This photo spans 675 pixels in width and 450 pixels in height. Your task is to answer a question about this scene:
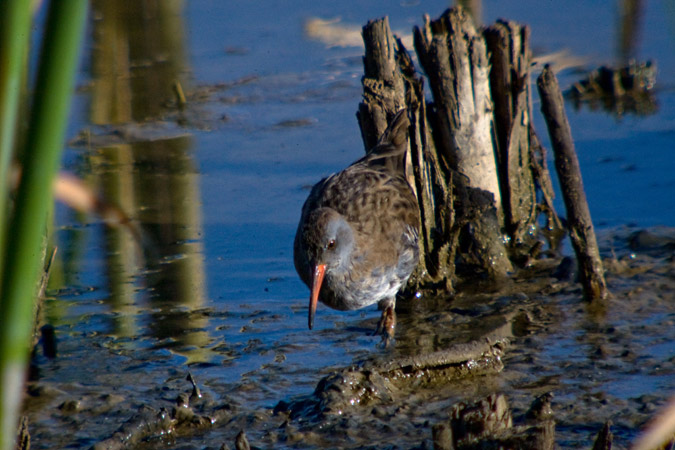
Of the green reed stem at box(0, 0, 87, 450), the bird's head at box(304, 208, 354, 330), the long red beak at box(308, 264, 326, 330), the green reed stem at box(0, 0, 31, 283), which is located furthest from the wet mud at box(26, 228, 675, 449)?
the green reed stem at box(0, 0, 31, 283)

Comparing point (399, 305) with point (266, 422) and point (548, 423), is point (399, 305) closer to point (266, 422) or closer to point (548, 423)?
point (266, 422)

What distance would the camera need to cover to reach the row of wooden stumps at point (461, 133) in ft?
16.2

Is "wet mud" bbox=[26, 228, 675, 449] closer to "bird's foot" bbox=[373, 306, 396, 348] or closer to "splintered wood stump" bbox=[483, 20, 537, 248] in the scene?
"bird's foot" bbox=[373, 306, 396, 348]

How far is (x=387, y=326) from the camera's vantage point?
452 centimetres

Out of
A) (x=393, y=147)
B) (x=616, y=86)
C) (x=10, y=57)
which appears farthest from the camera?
(x=616, y=86)

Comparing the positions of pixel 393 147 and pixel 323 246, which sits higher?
pixel 393 147

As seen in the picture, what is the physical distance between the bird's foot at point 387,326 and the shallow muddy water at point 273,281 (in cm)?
8

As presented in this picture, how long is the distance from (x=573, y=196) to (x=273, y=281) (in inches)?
76.9

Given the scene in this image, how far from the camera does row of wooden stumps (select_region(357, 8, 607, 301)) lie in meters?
4.93

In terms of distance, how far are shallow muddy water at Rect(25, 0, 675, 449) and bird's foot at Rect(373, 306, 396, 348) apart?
82mm

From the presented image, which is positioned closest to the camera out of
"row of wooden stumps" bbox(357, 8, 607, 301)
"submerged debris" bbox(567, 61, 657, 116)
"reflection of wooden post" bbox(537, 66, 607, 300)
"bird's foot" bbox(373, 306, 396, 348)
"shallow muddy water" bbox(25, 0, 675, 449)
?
"shallow muddy water" bbox(25, 0, 675, 449)

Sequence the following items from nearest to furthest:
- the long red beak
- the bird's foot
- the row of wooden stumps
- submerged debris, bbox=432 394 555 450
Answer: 1. submerged debris, bbox=432 394 555 450
2. the long red beak
3. the bird's foot
4. the row of wooden stumps

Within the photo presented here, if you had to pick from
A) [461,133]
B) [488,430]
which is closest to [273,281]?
[461,133]

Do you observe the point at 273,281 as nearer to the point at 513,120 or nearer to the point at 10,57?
the point at 513,120
